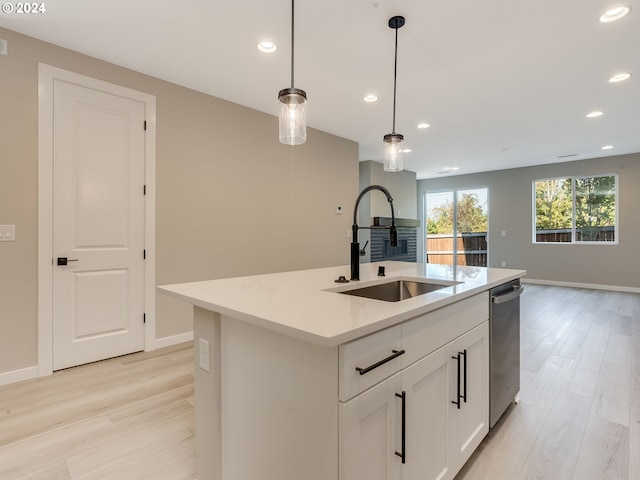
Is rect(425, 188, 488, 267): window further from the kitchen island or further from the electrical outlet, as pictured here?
the electrical outlet

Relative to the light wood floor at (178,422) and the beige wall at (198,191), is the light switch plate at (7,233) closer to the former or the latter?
the beige wall at (198,191)

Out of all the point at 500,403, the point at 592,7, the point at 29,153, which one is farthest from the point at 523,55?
the point at 29,153

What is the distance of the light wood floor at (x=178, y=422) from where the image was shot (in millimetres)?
1561

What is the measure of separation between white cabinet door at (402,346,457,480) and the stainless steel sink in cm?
54

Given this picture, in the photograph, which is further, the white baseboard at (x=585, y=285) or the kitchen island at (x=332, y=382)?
the white baseboard at (x=585, y=285)

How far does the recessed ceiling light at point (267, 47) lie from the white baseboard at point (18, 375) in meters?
3.04

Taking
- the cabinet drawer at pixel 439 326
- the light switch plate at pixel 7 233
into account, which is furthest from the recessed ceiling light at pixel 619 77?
the light switch plate at pixel 7 233

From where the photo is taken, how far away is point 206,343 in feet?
4.42

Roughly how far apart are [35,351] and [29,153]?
151 cm

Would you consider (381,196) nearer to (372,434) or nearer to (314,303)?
(314,303)

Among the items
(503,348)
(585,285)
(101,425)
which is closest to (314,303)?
(503,348)

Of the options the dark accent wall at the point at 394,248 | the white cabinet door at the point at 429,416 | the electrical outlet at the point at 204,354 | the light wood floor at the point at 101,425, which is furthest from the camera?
the dark accent wall at the point at 394,248

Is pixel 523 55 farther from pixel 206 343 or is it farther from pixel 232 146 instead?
pixel 206 343

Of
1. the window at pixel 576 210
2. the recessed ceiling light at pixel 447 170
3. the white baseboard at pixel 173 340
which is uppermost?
the recessed ceiling light at pixel 447 170
